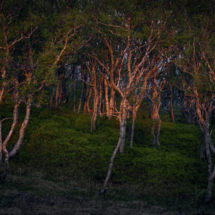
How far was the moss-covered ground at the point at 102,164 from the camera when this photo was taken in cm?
1471

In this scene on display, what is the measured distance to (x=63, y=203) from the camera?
11.1 meters

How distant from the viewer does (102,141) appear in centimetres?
2298

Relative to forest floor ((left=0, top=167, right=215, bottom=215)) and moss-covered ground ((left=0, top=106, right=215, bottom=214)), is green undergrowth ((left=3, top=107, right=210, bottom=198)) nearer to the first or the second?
moss-covered ground ((left=0, top=106, right=215, bottom=214))

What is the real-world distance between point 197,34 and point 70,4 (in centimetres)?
1338

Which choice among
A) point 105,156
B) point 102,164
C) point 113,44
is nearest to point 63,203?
point 102,164

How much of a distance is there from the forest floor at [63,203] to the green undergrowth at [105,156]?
3.14 m

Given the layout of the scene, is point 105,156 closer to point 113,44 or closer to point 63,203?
point 63,203

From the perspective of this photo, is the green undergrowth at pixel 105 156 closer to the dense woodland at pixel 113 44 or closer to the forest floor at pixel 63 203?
the dense woodland at pixel 113 44

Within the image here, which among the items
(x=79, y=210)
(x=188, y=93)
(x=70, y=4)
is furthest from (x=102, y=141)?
(x=70, y=4)

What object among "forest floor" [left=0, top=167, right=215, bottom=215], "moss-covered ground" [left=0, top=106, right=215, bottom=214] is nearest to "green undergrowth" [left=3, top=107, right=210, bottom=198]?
"moss-covered ground" [left=0, top=106, right=215, bottom=214]

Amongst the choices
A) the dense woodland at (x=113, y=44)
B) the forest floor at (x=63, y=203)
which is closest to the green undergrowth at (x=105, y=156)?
the dense woodland at (x=113, y=44)

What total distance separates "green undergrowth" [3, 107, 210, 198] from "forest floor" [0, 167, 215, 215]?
314 cm

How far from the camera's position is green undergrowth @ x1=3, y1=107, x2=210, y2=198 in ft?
59.7

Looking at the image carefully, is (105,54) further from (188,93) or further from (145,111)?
(188,93)
